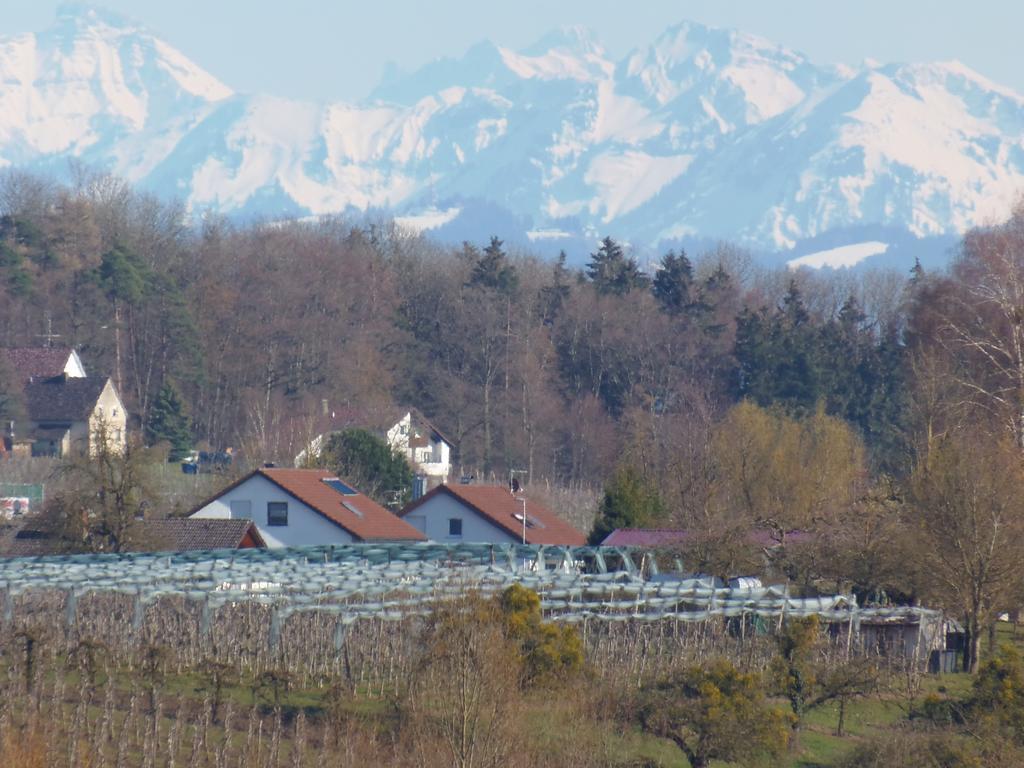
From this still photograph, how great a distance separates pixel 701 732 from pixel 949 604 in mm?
11165

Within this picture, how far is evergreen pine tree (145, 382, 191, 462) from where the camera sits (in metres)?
67.1

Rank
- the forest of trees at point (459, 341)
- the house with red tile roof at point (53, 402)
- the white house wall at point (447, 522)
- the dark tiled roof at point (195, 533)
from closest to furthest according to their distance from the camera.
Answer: the dark tiled roof at point (195, 533), the white house wall at point (447, 522), the forest of trees at point (459, 341), the house with red tile roof at point (53, 402)

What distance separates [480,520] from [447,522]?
0.94 m

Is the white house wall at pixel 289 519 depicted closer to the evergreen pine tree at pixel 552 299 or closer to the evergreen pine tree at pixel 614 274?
the evergreen pine tree at pixel 552 299

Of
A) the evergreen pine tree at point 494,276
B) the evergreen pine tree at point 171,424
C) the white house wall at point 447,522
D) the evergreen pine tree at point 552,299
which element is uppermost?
the evergreen pine tree at point 494,276

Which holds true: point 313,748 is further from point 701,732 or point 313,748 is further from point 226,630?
point 226,630

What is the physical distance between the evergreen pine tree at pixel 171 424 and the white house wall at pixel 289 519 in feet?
75.8

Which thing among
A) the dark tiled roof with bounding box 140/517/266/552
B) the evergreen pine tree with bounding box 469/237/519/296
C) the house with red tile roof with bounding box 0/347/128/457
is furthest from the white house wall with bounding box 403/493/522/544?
the evergreen pine tree with bounding box 469/237/519/296

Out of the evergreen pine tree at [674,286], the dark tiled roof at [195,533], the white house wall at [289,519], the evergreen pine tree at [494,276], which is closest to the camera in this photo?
the dark tiled roof at [195,533]

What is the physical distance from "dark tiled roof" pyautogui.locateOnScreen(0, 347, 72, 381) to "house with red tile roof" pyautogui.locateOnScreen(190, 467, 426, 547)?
1087 inches

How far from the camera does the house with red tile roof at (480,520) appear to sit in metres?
45.8

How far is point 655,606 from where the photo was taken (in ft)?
105

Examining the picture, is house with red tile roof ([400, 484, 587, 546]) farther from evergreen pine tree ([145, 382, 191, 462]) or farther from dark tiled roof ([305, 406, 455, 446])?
evergreen pine tree ([145, 382, 191, 462])

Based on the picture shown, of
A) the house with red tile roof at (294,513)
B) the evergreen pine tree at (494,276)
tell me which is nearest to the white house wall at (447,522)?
the house with red tile roof at (294,513)
